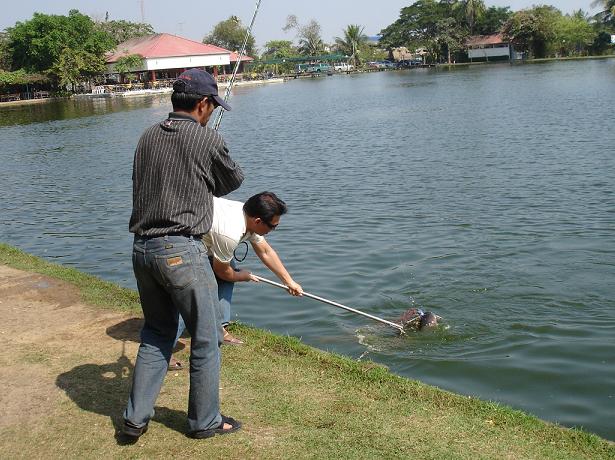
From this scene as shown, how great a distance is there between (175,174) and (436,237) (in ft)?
25.4

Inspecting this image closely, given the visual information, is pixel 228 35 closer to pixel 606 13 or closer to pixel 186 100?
pixel 606 13

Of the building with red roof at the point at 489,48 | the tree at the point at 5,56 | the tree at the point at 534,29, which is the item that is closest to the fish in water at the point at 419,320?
the tree at the point at 5,56

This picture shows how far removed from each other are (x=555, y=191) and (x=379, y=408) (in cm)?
1018

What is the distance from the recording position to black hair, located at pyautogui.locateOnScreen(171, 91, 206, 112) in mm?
3865

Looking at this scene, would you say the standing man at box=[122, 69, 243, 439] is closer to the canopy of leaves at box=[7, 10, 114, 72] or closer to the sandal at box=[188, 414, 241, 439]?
the sandal at box=[188, 414, 241, 439]

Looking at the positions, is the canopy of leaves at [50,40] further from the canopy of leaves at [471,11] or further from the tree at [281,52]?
the canopy of leaves at [471,11]

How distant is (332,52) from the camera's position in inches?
5074

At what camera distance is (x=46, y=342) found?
5699 mm

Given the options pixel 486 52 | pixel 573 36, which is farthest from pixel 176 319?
pixel 486 52

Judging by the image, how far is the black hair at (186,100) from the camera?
12.7 feet

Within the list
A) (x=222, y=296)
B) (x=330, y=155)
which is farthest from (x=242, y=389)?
(x=330, y=155)

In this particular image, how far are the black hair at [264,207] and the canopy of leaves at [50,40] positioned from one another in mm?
67340

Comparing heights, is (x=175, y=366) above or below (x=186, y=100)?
below

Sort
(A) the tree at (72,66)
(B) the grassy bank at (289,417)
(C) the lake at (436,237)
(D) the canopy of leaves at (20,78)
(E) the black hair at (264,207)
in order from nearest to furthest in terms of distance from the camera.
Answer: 1. (B) the grassy bank at (289,417)
2. (E) the black hair at (264,207)
3. (C) the lake at (436,237)
4. (D) the canopy of leaves at (20,78)
5. (A) the tree at (72,66)
